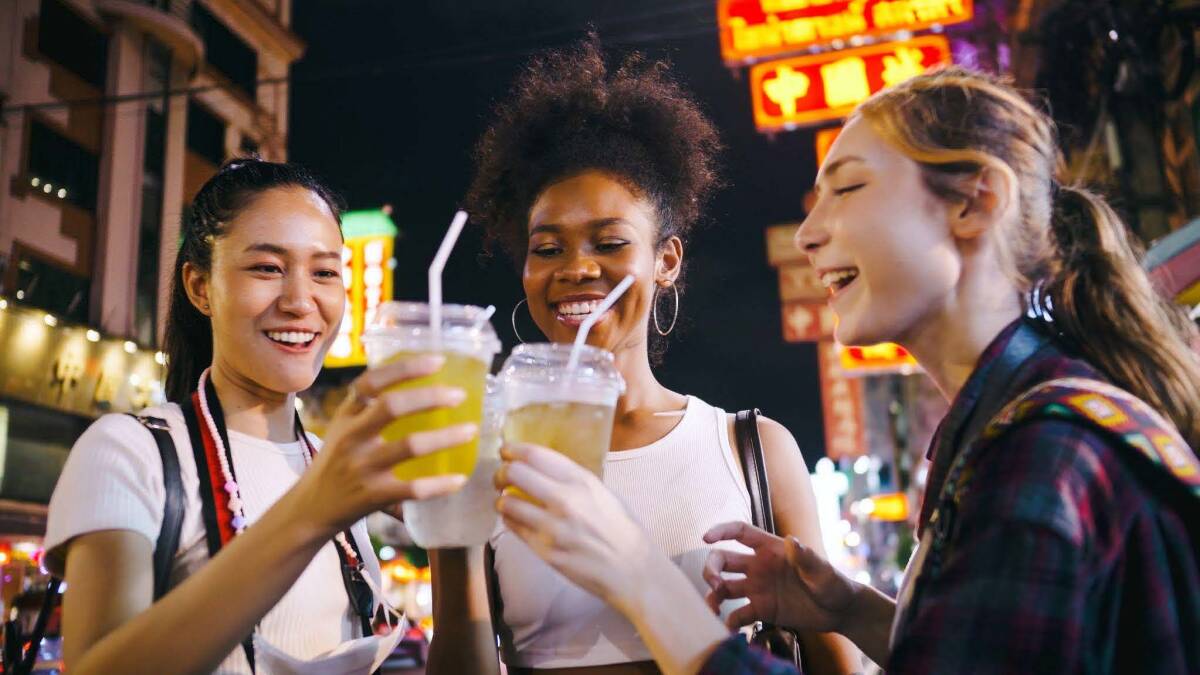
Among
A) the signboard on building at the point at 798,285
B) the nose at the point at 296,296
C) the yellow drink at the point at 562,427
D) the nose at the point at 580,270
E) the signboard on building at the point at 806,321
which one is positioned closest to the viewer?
the yellow drink at the point at 562,427

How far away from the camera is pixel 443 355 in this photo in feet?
4.84

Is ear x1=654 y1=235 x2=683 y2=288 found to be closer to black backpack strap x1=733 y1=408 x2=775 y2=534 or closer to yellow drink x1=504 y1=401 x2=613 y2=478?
black backpack strap x1=733 y1=408 x2=775 y2=534

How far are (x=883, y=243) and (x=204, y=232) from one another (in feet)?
6.10

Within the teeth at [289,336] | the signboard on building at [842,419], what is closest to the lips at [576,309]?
the teeth at [289,336]

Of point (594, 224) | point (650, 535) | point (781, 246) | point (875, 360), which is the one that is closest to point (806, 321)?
point (781, 246)

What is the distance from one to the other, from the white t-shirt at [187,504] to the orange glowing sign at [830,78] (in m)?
11.6

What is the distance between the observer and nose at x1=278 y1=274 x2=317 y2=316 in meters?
2.30

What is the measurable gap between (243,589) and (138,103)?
22345mm

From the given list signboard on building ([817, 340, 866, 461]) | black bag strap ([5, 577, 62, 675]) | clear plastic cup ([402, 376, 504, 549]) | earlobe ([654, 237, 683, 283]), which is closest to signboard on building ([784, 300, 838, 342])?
signboard on building ([817, 340, 866, 461])

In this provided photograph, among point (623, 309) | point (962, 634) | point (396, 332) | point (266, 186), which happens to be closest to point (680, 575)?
point (962, 634)

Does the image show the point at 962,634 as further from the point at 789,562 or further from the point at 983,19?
the point at 983,19

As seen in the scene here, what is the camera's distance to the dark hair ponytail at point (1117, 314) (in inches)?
67.8

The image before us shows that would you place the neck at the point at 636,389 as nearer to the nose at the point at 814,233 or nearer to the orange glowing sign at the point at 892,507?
the nose at the point at 814,233

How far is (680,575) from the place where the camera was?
1561 millimetres
